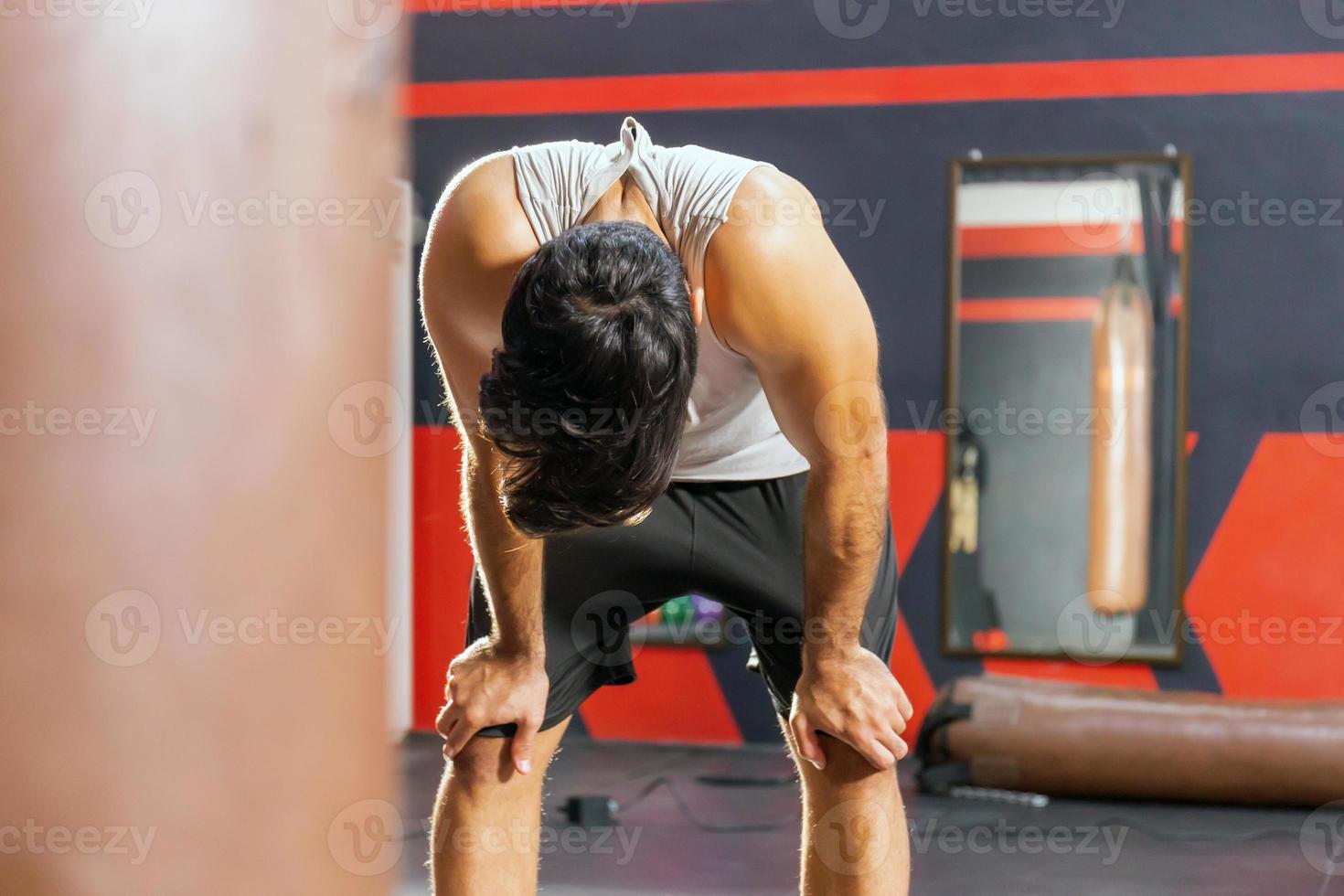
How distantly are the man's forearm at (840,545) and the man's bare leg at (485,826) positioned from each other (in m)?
0.40

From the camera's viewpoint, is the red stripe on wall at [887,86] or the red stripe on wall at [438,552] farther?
the red stripe on wall at [438,552]

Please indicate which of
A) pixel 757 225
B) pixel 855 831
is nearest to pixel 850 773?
pixel 855 831

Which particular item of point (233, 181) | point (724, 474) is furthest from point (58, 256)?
point (724, 474)

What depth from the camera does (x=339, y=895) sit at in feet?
1.78

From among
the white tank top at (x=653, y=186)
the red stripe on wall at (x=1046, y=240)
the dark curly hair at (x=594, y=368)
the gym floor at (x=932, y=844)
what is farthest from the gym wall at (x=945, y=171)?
the dark curly hair at (x=594, y=368)

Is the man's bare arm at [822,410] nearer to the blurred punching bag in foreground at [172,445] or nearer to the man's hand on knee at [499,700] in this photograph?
the man's hand on knee at [499,700]

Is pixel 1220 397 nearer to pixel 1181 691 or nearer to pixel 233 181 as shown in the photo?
pixel 1181 691

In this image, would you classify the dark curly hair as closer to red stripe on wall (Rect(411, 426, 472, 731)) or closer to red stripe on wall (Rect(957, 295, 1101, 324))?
red stripe on wall (Rect(957, 295, 1101, 324))

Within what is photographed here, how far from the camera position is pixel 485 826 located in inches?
65.5

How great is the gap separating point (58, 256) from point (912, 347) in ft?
11.8

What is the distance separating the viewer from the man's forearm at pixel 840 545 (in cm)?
152

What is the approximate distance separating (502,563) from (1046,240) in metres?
2.69

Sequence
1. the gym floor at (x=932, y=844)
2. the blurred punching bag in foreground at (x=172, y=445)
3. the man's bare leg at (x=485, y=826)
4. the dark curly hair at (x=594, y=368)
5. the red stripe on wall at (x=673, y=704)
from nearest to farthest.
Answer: the blurred punching bag in foreground at (x=172, y=445) → the dark curly hair at (x=594, y=368) → the man's bare leg at (x=485, y=826) → the gym floor at (x=932, y=844) → the red stripe on wall at (x=673, y=704)

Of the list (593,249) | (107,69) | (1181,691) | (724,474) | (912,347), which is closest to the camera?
(107,69)
